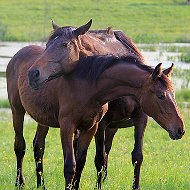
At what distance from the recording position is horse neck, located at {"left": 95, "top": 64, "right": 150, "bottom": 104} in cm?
671

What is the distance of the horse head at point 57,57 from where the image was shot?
6594 mm

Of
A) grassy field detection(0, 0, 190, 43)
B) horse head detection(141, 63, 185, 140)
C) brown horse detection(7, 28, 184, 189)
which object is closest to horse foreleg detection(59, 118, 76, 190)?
brown horse detection(7, 28, 184, 189)

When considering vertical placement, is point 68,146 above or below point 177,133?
below

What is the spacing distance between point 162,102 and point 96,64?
0.87 m

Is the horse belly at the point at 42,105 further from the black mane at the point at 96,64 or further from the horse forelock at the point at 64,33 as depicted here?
the horse forelock at the point at 64,33

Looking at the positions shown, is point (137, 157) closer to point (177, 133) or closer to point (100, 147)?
point (100, 147)

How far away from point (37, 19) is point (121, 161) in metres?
32.2

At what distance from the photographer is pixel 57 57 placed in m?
6.73

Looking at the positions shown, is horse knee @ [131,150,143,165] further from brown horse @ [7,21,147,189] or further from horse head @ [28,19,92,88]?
horse head @ [28,19,92,88]

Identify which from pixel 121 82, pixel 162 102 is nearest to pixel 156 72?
pixel 162 102

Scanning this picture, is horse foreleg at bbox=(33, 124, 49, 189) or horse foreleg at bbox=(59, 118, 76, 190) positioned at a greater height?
horse foreleg at bbox=(59, 118, 76, 190)

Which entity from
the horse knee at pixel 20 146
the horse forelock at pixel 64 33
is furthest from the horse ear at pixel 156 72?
the horse knee at pixel 20 146

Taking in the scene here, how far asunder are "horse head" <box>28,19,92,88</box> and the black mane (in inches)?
4.1

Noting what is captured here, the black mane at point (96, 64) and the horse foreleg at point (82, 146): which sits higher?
the black mane at point (96, 64)
